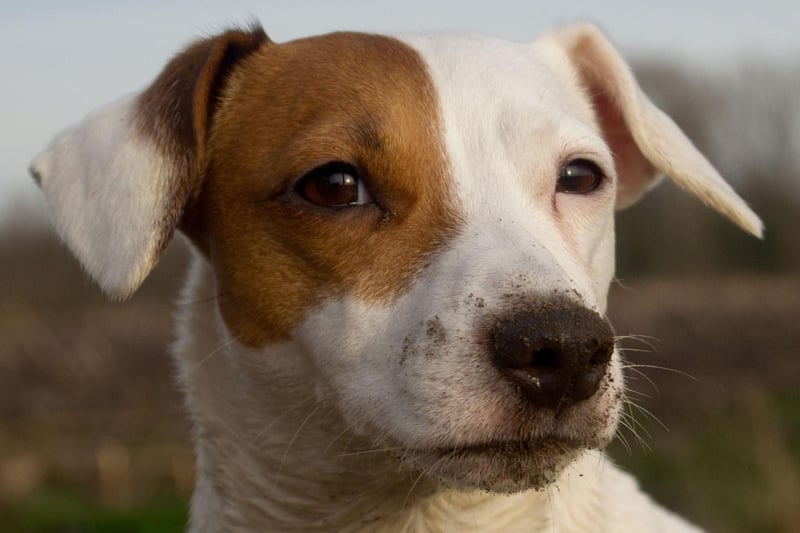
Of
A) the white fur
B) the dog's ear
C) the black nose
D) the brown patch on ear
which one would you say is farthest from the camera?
the dog's ear

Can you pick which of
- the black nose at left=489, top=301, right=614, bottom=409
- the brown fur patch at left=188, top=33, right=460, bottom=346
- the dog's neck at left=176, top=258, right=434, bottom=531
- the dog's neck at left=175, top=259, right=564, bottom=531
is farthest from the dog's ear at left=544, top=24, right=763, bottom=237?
the dog's neck at left=176, top=258, right=434, bottom=531

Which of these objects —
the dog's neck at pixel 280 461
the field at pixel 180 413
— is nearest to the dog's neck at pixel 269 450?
the dog's neck at pixel 280 461

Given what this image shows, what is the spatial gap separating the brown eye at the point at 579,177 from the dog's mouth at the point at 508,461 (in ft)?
3.24

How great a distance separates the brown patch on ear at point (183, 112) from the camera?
11.7 feet

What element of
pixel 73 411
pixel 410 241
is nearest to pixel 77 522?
pixel 73 411

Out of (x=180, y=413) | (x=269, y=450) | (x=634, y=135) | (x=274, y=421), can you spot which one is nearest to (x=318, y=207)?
(x=274, y=421)

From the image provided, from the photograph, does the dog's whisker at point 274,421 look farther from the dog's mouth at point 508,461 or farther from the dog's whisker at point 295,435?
the dog's mouth at point 508,461

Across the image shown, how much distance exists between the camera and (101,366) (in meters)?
18.8

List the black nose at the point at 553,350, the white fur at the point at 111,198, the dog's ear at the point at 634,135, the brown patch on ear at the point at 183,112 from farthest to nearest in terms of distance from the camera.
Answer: the dog's ear at the point at 634,135, the brown patch on ear at the point at 183,112, the white fur at the point at 111,198, the black nose at the point at 553,350

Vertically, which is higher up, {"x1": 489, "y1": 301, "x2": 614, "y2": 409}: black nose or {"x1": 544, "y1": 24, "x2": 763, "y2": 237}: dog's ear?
{"x1": 489, "y1": 301, "x2": 614, "y2": 409}: black nose

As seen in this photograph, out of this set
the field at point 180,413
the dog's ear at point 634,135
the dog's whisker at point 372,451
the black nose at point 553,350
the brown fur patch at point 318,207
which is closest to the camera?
the black nose at point 553,350

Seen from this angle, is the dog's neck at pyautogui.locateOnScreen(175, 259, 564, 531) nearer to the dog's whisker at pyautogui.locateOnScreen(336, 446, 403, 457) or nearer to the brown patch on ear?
the dog's whisker at pyautogui.locateOnScreen(336, 446, 403, 457)

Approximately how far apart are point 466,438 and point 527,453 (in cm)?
17

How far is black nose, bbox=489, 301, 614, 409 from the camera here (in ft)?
8.86
